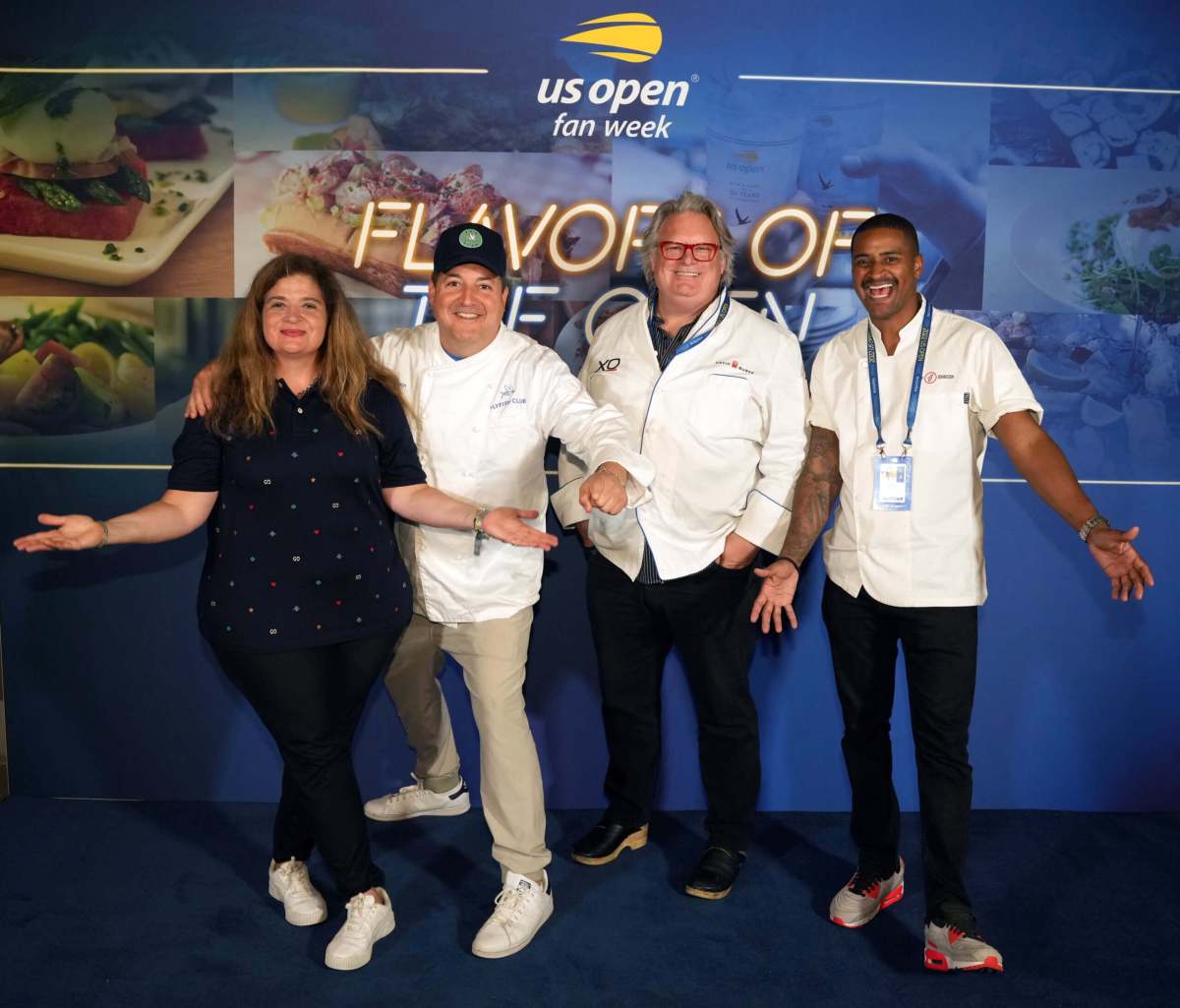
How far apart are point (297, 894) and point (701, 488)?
1.59m

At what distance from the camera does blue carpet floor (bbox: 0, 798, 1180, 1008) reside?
2652 mm

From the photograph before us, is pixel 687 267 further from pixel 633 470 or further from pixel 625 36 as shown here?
pixel 625 36

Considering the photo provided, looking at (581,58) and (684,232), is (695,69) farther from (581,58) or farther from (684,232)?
(684,232)

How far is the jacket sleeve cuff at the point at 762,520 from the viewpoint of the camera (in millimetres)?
3096

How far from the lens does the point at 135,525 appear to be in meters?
2.54

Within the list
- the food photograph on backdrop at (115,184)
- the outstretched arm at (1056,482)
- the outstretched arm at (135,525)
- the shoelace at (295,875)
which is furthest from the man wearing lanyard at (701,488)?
the food photograph on backdrop at (115,184)

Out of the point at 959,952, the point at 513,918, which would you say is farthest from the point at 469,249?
the point at 959,952

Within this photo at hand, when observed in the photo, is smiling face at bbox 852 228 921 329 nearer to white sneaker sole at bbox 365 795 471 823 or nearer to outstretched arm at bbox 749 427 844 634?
outstretched arm at bbox 749 427 844 634

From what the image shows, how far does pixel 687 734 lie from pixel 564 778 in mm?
462

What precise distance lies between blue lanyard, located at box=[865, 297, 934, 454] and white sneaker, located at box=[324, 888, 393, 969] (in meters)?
1.78

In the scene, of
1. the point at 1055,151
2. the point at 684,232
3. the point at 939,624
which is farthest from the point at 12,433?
the point at 1055,151

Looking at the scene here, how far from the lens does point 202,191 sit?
11.9 feet

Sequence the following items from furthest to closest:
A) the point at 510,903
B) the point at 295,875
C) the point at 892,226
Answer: the point at 295,875, the point at 510,903, the point at 892,226

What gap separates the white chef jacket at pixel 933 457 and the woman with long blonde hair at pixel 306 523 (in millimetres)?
850
